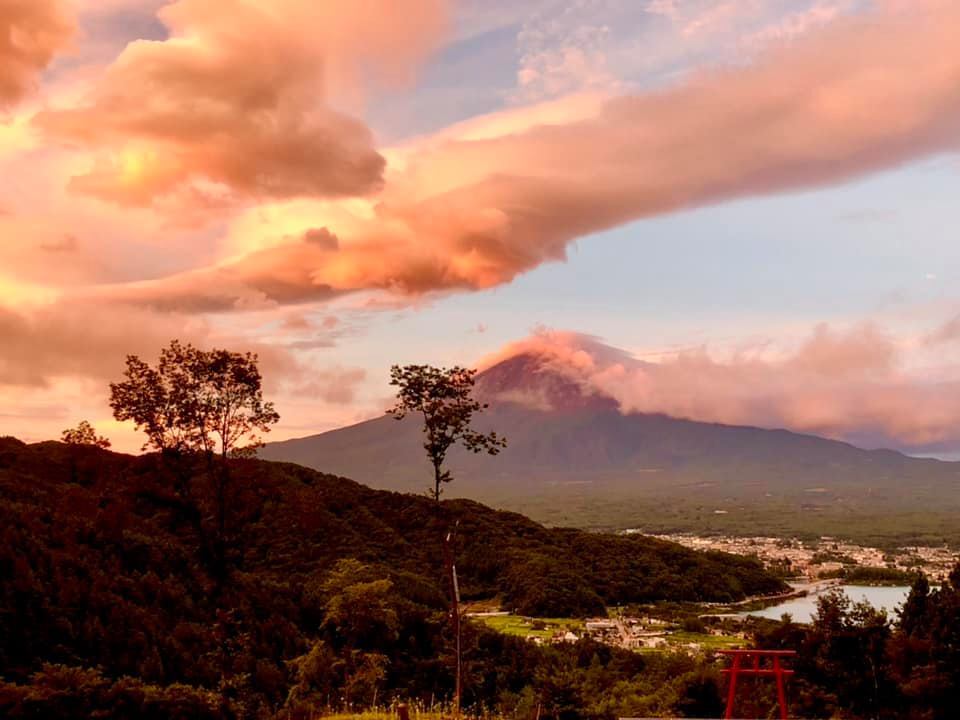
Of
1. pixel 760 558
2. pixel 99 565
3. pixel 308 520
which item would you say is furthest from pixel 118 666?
pixel 760 558

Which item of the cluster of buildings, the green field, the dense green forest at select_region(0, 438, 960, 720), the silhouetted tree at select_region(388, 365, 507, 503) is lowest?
the cluster of buildings

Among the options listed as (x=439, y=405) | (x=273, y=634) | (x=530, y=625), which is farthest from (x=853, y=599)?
(x=439, y=405)

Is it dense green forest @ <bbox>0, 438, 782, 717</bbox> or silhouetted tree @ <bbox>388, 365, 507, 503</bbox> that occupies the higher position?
silhouetted tree @ <bbox>388, 365, 507, 503</bbox>

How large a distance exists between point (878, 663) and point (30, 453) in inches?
1528

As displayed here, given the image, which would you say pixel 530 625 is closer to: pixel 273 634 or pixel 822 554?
pixel 273 634

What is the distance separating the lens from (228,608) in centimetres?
2544

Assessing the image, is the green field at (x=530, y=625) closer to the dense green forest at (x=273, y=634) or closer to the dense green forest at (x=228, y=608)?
the dense green forest at (x=228, y=608)

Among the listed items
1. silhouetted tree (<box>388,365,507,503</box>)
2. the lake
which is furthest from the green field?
silhouetted tree (<box>388,365,507,503</box>)

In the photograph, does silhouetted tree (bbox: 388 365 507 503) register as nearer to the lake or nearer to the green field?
the green field

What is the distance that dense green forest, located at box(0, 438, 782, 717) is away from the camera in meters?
15.5

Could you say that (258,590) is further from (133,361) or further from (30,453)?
(30,453)

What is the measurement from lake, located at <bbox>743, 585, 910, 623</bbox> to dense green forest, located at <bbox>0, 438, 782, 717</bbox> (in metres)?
17.6

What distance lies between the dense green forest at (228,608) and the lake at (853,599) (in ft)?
57.7

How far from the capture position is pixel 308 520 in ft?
158
